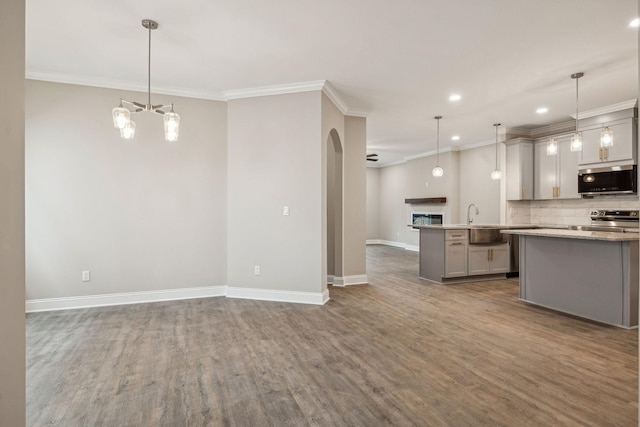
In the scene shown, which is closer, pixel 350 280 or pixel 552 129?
pixel 350 280

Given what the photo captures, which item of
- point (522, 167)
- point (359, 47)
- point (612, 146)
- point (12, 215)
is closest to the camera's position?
point (12, 215)

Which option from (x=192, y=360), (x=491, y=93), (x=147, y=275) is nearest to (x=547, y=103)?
(x=491, y=93)

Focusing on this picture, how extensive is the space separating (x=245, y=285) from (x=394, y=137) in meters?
5.11

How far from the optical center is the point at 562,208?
22.4 feet

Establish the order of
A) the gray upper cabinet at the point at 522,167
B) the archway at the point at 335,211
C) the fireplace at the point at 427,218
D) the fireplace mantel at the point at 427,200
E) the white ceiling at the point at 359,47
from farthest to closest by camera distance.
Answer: the fireplace at the point at 427,218
the fireplace mantel at the point at 427,200
the gray upper cabinet at the point at 522,167
the archway at the point at 335,211
the white ceiling at the point at 359,47

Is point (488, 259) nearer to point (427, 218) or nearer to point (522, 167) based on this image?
point (522, 167)

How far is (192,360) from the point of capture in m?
2.83

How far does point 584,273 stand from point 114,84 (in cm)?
620

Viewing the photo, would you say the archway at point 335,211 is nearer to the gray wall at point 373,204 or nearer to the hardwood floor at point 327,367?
the hardwood floor at point 327,367

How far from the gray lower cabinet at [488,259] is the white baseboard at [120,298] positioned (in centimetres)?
420

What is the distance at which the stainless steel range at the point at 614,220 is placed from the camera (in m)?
5.42

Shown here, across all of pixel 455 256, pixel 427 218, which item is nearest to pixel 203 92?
pixel 455 256

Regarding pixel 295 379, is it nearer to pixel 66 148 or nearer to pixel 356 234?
pixel 356 234

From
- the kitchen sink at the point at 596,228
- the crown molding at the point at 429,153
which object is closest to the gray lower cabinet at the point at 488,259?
the kitchen sink at the point at 596,228
